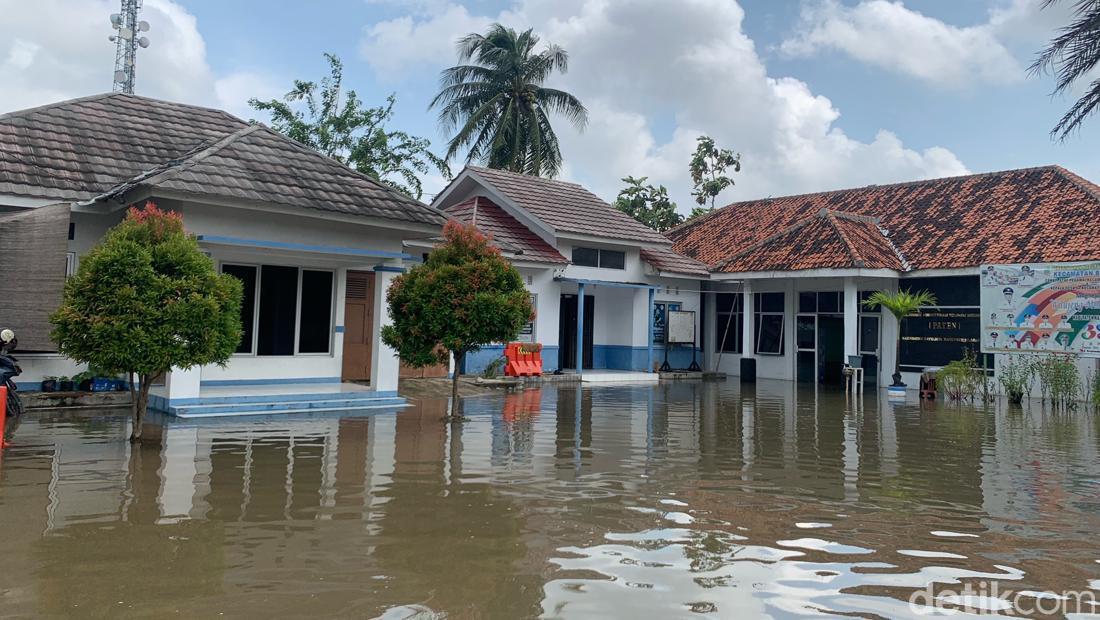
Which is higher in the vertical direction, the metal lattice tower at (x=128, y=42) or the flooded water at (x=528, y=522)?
the metal lattice tower at (x=128, y=42)

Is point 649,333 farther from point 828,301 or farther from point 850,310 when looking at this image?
point 850,310

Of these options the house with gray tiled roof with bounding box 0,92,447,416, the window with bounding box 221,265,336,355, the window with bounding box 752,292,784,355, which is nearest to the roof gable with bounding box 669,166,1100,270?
the window with bounding box 752,292,784,355

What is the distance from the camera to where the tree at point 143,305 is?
8.34 metres

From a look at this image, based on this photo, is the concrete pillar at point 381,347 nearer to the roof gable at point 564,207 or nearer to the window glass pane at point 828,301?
the roof gable at point 564,207

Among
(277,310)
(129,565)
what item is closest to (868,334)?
(277,310)

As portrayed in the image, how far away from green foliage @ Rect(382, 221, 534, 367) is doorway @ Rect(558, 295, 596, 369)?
1009 centimetres

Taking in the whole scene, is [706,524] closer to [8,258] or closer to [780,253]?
[8,258]

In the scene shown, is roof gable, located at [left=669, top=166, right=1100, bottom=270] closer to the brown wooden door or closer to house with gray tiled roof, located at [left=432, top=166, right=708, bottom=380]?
house with gray tiled roof, located at [left=432, top=166, right=708, bottom=380]

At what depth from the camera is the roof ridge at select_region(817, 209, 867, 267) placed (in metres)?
19.1

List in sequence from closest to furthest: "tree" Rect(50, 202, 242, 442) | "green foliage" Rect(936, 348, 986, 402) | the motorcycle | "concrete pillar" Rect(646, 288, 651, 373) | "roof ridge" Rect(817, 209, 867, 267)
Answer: "tree" Rect(50, 202, 242, 442)
the motorcycle
"green foliage" Rect(936, 348, 986, 402)
"roof ridge" Rect(817, 209, 867, 267)
"concrete pillar" Rect(646, 288, 651, 373)

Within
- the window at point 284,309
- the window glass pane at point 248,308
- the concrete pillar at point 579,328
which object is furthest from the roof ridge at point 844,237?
the window glass pane at point 248,308

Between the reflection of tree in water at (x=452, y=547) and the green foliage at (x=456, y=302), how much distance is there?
332 cm

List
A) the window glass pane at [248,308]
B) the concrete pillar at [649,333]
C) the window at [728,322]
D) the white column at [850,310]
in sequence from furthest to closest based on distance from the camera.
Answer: the window at [728,322] → the concrete pillar at [649,333] → the white column at [850,310] → the window glass pane at [248,308]

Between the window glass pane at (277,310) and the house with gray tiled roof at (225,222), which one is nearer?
the house with gray tiled roof at (225,222)
